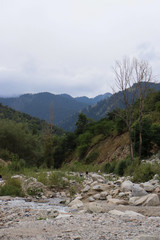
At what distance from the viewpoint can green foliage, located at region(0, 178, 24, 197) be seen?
30.4 feet

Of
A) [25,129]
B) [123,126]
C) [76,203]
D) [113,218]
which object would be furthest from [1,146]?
[113,218]

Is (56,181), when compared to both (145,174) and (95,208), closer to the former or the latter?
(145,174)

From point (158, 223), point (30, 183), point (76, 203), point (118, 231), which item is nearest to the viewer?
point (118, 231)

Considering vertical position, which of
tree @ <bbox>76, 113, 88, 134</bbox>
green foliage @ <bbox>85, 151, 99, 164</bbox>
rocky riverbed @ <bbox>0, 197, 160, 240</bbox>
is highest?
tree @ <bbox>76, 113, 88, 134</bbox>

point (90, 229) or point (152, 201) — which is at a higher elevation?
point (90, 229)

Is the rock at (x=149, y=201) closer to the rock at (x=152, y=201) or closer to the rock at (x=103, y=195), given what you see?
the rock at (x=152, y=201)

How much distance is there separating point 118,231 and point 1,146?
25296mm

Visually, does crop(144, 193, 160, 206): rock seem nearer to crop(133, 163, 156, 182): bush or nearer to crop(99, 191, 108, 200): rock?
crop(99, 191, 108, 200): rock

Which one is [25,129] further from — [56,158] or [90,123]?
[90,123]

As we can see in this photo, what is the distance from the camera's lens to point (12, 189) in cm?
937

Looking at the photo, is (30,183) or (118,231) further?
(30,183)

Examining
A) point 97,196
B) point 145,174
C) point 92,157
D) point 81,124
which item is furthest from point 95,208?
point 81,124

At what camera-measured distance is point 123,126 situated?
97.2 feet

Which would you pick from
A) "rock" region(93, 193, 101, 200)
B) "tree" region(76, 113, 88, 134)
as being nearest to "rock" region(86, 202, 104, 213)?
"rock" region(93, 193, 101, 200)
